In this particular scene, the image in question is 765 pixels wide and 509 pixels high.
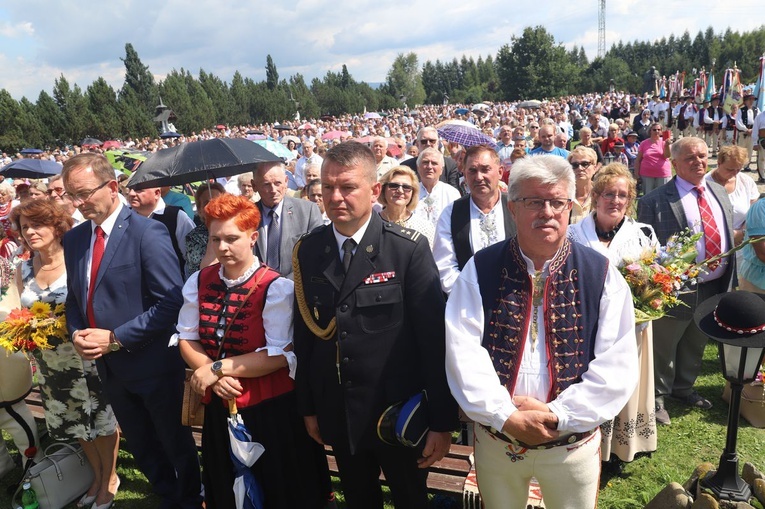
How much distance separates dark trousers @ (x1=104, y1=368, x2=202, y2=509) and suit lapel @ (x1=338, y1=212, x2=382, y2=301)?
168 cm

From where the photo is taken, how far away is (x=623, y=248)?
3455 mm

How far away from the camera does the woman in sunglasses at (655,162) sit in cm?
972

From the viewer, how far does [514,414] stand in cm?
204

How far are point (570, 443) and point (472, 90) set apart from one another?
8715cm

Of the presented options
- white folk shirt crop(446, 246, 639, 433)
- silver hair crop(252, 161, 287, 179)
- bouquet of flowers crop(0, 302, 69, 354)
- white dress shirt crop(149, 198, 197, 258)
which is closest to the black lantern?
white folk shirt crop(446, 246, 639, 433)

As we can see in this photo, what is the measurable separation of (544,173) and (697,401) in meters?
3.42

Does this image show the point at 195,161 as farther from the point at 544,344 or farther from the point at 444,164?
the point at 444,164

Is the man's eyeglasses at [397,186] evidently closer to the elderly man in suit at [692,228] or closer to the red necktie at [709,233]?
the elderly man in suit at [692,228]

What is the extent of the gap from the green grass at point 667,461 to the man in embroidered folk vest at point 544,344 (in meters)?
1.47

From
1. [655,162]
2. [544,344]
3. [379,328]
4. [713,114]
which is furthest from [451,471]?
[713,114]

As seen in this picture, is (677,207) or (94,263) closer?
(94,263)

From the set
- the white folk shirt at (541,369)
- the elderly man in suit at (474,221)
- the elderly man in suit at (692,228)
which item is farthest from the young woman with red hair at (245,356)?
the elderly man in suit at (692,228)

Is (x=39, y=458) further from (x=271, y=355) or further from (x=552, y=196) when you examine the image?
(x=552, y=196)

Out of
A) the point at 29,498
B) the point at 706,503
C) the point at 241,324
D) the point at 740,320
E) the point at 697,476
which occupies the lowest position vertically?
the point at 29,498
